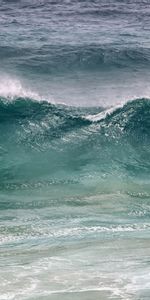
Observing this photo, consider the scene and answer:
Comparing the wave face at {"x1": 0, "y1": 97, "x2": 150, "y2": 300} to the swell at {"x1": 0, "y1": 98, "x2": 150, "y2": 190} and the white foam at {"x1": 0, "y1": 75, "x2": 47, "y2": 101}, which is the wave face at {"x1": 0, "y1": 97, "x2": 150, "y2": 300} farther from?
the white foam at {"x1": 0, "y1": 75, "x2": 47, "y2": 101}

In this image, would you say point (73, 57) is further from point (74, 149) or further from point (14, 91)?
point (74, 149)

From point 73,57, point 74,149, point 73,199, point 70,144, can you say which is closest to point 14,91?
point 70,144

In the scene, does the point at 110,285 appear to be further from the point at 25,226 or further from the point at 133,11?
the point at 133,11

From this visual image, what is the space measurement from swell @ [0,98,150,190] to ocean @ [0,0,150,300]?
0.10 ft

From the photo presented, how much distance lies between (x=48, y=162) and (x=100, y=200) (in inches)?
155

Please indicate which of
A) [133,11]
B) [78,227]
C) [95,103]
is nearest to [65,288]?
[78,227]

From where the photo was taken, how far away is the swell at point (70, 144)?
23.5 metres

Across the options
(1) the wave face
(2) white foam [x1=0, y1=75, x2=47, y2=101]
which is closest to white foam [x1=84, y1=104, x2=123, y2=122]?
(1) the wave face

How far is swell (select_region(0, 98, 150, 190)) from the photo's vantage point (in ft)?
77.0

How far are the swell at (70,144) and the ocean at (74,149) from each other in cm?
3

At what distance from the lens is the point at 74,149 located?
25438 millimetres

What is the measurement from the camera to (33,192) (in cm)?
2167

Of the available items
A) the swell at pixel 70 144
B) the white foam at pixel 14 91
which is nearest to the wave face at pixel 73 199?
the swell at pixel 70 144

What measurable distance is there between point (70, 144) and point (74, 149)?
1.17 ft
